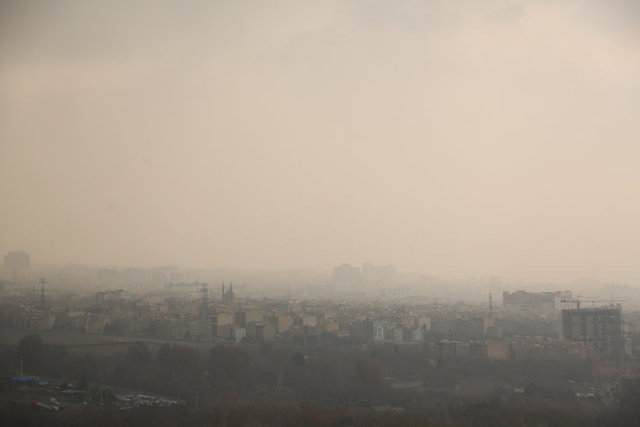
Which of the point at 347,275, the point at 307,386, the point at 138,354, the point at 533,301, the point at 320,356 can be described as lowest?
the point at 307,386

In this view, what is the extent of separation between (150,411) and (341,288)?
2757cm

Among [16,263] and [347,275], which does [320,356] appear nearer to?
[16,263]

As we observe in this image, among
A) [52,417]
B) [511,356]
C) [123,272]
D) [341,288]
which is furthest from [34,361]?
[341,288]

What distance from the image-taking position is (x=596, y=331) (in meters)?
11.7

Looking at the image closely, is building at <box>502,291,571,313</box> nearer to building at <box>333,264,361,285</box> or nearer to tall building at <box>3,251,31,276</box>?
building at <box>333,264,361,285</box>

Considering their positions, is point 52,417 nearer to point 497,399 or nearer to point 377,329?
point 497,399

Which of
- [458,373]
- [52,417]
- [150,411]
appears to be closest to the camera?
[52,417]

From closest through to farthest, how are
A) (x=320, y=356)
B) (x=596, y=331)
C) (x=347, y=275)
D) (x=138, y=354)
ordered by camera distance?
(x=138, y=354)
(x=320, y=356)
(x=596, y=331)
(x=347, y=275)

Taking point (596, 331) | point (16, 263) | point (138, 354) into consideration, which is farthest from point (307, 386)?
point (16, 263)

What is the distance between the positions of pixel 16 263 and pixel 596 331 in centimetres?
1186

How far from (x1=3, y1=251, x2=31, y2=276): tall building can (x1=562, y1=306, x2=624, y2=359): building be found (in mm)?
10483

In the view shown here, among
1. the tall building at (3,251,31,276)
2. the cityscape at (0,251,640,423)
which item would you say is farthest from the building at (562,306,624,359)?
the tall building at (3,251,31,276)

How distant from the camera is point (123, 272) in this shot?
23.2 meters

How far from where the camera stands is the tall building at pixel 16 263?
42.1 ft
